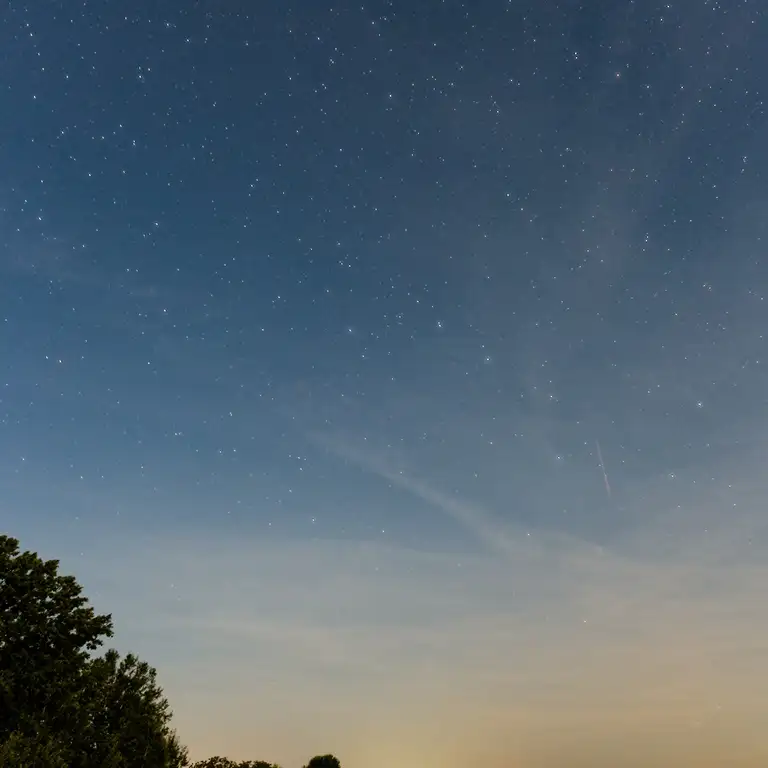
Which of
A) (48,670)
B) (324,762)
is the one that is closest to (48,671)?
(48,670)

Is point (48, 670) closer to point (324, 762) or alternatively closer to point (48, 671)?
point (48, 671)

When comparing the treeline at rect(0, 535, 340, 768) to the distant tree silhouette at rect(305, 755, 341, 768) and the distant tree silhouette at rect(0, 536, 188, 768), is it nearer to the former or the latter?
the distant tree silhouette at rect(0, 536, 188, 768)

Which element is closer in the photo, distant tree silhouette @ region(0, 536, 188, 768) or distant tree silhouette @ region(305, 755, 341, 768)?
distant tree silhouette @ region(0, 536, 188, 768)

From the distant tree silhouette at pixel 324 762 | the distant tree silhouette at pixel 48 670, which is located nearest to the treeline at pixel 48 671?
the distant tree silhouette at pixel 48 670

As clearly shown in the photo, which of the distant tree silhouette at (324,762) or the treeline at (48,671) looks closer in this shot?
the treeline at (48,671)

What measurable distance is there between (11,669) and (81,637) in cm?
385

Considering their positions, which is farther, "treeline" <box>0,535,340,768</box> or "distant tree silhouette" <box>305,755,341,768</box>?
"distant tree silhouette" <box>305,755,341,768</box>

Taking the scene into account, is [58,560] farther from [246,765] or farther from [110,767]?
[246,765]

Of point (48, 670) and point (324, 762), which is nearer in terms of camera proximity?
point (48, 670)

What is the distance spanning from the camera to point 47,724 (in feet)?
116

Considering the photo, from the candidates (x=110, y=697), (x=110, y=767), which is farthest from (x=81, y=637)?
(x=110, y=697)

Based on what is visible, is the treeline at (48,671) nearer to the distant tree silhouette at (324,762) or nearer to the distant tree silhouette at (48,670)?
the distant tree silhouette at (48,670)

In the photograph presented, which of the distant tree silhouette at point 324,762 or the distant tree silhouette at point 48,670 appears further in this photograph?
the distant tree silhouette at point 324,762

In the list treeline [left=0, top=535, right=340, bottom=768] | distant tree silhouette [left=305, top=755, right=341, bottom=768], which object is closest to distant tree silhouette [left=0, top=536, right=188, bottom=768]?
treeline [left=0, top=535, right=340, bottom=768]
